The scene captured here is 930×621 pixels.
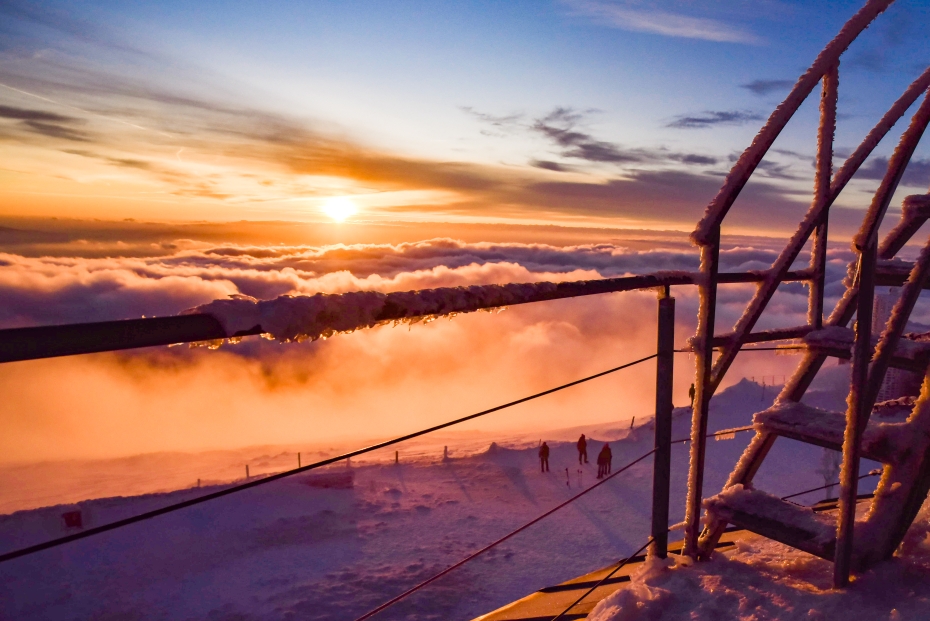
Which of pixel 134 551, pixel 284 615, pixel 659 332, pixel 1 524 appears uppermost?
pixel 659 332

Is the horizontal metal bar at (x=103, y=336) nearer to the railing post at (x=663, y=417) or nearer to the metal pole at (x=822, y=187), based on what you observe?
the railing post at (x=663, y=417)

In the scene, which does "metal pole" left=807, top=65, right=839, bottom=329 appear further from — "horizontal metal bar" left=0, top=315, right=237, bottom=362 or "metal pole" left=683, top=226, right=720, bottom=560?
"horizontal metal bar" left=0, top=315, right=237, bottom=362

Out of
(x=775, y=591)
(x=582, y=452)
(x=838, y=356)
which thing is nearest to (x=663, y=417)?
(x=775, y=591)

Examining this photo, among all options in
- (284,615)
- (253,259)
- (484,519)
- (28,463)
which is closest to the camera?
(284,615)

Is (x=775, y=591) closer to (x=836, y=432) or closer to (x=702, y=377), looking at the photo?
(x=836, y=432)

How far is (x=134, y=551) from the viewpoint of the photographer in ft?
61.2

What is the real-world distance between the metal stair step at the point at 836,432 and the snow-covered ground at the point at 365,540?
11.6m

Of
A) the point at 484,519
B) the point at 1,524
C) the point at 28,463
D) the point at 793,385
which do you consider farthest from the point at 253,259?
the point at 793,385

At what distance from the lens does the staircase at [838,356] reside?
74.7 inches

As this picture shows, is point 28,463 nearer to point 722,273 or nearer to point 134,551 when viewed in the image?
point 134,551

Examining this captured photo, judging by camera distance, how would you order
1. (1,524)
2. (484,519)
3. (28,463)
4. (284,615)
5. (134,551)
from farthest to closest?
(28,463) < (1,524) < (134,551) < (484,519) < (284,615)

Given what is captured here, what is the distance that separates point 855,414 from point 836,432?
6.1 inches

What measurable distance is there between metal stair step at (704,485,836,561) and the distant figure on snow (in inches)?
704

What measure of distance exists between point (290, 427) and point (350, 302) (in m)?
98.2
